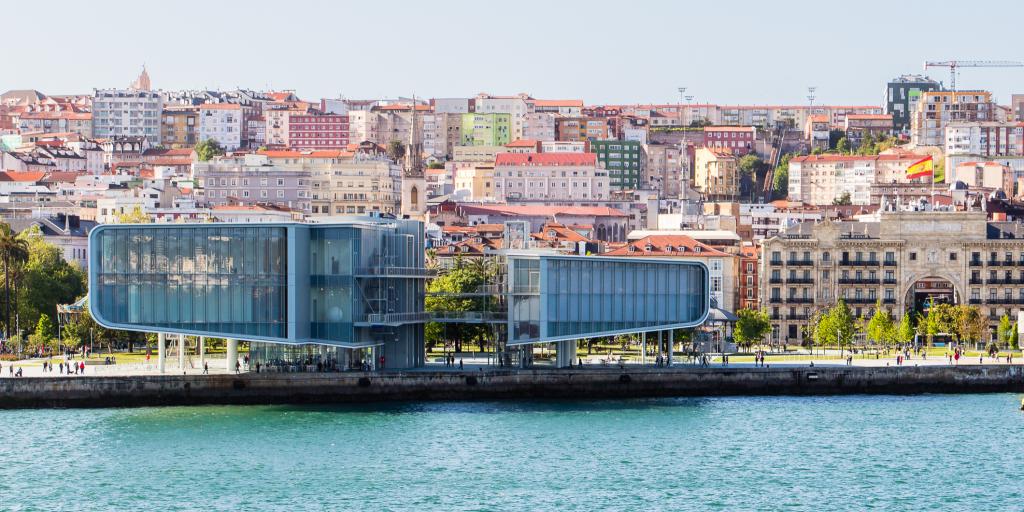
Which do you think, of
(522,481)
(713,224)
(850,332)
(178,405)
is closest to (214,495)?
(522,481)

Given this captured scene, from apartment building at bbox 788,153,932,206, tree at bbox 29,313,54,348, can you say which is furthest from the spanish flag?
tree at bbox 29,313,54,348

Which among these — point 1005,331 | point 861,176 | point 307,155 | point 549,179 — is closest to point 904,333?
point 1005,331

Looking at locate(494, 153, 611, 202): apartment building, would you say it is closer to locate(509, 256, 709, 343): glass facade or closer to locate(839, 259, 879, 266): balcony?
locate(839, 259, 879, 266): balcony

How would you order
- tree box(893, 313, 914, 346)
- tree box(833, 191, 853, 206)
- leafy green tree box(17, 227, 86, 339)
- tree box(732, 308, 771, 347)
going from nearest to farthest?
leafy green tree box(17, 227, 86, 339)
tree box(732, 308, 771, 347)
tree box(893, 313, 914, 346)
tree box(833, 191, 853, 206)

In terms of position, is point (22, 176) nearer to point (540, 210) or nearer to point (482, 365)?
point (540, 210)

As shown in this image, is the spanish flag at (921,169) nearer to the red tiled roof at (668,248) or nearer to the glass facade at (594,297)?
the red tiled roof at (668,248)

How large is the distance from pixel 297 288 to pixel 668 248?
1736 inches

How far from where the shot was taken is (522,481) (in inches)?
2068

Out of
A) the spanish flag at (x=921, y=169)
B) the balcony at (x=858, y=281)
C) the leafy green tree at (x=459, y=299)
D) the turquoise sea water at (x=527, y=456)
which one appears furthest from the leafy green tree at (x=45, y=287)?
the spanish flag at (x=921, y=169)

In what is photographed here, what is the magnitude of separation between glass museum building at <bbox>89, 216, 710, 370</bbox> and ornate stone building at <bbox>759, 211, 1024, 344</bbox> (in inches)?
1277

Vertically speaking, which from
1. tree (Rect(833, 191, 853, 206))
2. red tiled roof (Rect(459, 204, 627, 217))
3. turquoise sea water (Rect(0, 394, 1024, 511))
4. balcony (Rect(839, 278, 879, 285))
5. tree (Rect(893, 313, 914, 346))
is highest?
tree (Rect(833, 191, 853, 206))

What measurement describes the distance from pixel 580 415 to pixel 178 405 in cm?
1366

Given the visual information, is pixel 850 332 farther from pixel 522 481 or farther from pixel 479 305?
pixel 522 481

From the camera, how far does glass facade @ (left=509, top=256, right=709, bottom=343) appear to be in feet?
235
